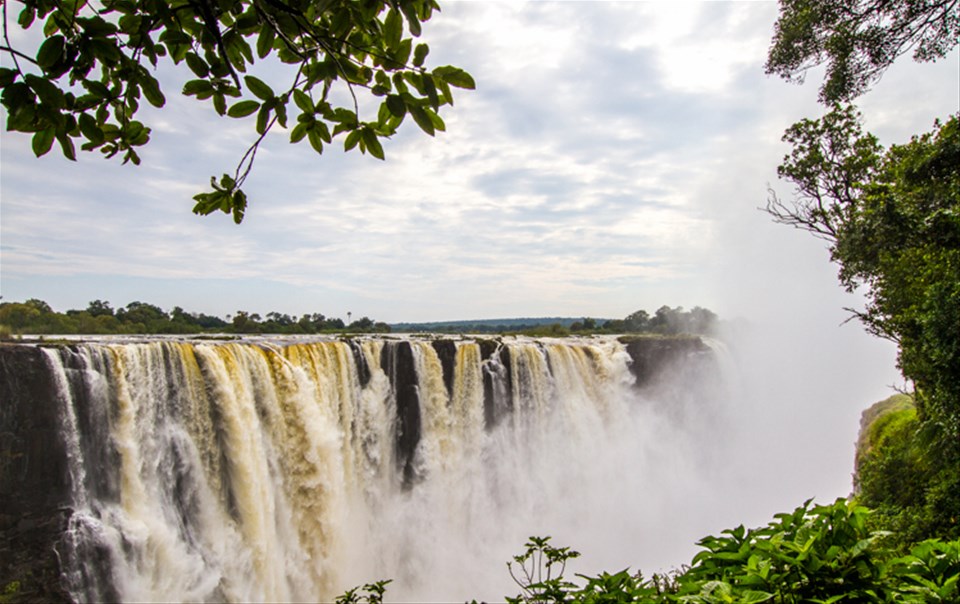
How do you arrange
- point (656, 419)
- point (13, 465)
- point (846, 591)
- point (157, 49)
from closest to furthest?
point (846, 591)
point (157, 49)
point (13, 465)
point (656, 419)

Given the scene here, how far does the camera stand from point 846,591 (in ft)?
4.12

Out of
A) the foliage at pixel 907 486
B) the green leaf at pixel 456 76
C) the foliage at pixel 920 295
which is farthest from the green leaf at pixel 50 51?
the foliage at pixel 920 295

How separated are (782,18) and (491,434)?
1348cm

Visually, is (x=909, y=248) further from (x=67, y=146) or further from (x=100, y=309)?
(x=100, y=309)

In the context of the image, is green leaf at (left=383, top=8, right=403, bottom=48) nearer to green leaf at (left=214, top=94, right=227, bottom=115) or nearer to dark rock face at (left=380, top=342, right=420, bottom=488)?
green leaf at (left=214, top=94, right=227, bottom=115)

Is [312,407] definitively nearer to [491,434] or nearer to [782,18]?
[491,434]

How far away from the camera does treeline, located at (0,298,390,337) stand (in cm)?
1992

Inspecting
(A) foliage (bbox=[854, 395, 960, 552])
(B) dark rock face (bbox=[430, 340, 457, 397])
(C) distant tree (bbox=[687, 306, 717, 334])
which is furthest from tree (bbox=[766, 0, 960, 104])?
(C) distant tree (bbox=[687, 306, 717, 334])

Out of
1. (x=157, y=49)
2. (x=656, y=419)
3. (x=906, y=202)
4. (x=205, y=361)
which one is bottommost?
(x=656, y=419)

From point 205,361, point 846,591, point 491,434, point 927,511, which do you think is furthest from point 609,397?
point 846,591

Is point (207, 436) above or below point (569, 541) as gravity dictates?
above

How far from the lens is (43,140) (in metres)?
1.37

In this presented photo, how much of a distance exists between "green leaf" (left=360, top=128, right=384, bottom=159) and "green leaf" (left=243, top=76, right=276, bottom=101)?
12.1 inches

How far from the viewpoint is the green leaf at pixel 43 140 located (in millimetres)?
1361
